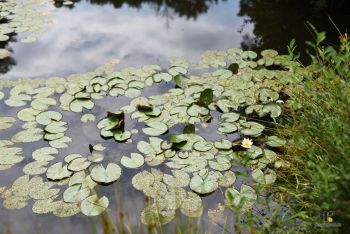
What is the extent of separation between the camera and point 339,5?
4.21m

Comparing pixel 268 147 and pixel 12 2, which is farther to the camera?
pixel 12 2

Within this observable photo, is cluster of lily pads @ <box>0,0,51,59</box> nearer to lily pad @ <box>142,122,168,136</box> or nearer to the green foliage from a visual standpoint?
lily pad @ <box>142,122,168,136</box>

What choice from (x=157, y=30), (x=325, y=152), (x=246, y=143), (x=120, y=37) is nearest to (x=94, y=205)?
(x=246, y=143)

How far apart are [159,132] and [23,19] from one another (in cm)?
272

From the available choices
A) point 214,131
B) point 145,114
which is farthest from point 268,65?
point 145,114

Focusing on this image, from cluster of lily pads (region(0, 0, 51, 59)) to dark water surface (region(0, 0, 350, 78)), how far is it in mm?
102

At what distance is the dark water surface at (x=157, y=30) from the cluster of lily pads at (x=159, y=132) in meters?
0.29

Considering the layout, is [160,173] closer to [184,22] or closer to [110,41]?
[110,41]

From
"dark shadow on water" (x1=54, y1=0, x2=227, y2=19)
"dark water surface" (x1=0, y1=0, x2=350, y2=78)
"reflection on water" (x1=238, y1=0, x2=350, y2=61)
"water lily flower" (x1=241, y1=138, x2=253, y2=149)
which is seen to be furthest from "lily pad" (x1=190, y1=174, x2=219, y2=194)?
"dark shadow on water" (x1=54, y1=0, x2=227, y2=19)

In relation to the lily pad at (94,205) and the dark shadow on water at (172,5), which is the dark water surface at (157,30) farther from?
the lily pad at (94,205)

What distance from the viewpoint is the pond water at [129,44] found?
208 centimetres

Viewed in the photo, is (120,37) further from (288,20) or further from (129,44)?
(288,20)

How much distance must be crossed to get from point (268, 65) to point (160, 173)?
64.8 inches

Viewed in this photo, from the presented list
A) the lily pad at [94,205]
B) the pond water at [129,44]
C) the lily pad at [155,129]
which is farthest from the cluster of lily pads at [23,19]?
the lily pad at [94,205]
